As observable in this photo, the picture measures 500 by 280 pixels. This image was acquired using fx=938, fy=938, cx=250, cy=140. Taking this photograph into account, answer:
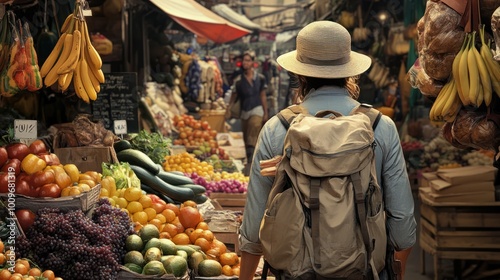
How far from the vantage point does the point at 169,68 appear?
16453mm

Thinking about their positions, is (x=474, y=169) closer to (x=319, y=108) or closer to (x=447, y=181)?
(x=447, y=181)

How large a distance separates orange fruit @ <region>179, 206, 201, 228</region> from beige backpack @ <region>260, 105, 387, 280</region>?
2644 mm

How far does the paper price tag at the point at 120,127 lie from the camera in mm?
8477

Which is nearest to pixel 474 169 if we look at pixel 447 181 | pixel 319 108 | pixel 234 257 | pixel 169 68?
pixel 447 181

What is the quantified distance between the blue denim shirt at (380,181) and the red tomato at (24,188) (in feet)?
6.52

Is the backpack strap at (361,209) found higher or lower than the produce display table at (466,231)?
higher

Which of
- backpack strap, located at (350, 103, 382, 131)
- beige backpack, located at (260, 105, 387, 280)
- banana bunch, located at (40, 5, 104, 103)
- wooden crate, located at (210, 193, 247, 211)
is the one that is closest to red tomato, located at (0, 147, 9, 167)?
banana bunch, located at (40, 5, 104, 103)

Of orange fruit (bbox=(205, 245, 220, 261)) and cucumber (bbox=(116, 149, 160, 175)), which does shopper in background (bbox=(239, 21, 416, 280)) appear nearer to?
orange fruit (bbox=(205, 245, 220, 261))

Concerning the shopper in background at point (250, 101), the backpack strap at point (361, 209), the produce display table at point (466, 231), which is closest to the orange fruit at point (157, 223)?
the backpack strap at point (361, 209)

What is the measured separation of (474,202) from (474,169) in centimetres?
45

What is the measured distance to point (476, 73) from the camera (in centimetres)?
509

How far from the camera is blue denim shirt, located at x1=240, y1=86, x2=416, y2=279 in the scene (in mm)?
4066

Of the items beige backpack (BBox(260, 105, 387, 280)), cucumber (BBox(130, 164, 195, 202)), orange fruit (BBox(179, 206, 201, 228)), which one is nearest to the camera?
beige backpack (BBox(260, 105, 387, 280))

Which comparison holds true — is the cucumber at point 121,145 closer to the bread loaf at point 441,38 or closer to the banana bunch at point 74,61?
the banana bunch at point 74,61
